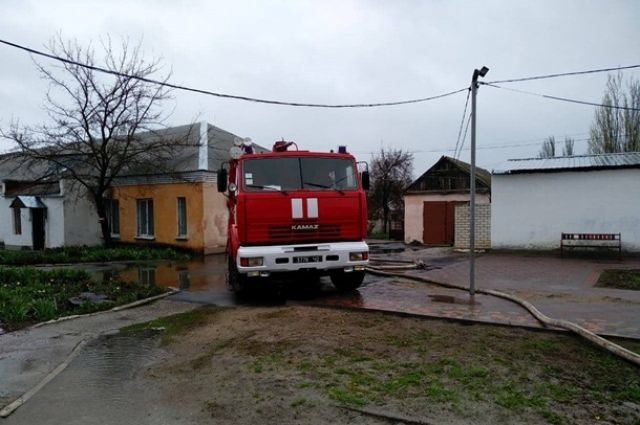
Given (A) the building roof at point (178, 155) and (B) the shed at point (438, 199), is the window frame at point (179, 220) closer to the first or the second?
(A) the building roof at point (178, 155)

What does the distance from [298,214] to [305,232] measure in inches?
15.0

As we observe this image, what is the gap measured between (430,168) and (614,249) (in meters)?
13.2

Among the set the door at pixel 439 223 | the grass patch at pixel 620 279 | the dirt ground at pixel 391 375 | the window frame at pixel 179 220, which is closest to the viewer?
the dirt ground at pixel 391 375

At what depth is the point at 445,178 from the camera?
27641 mm

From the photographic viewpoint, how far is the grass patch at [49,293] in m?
8.40

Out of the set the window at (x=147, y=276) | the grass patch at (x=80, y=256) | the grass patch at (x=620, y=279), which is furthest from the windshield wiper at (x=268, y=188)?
the grass patch at (x=80, y=256)

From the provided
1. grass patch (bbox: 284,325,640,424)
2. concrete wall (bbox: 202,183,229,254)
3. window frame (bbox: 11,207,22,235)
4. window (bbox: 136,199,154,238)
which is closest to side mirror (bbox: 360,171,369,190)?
grass patch (bbox: 284,325,640,424)

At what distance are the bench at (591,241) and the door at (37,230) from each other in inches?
965

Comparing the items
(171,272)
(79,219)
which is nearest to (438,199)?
(171,272)

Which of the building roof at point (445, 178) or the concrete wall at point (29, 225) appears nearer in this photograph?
the concrete wall at point (29, 225)

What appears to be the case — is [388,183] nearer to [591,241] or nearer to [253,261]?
[591,241]

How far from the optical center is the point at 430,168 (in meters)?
28.2

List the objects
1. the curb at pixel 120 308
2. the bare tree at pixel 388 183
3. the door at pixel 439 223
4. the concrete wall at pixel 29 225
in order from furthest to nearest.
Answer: the bare tree at pixel 388 183 → the door at pixel 439 223 → the concrete wall at pixel 29 225 → the curb at pixel 120 308

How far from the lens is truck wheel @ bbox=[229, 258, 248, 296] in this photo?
977cm
